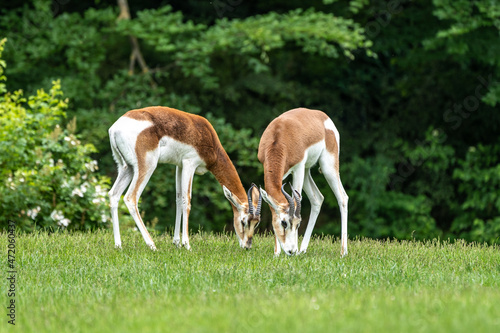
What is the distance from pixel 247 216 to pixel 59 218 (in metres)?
3.29

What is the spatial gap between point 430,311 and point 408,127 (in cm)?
1349

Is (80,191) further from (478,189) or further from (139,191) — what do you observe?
(478,189)

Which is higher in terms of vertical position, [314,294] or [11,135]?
[314,294]

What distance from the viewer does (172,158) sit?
8.49 metres

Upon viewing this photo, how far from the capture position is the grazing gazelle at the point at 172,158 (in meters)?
8.05

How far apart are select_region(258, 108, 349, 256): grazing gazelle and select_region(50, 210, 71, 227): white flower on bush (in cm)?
351

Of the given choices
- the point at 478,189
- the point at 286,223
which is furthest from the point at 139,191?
the point at 478,189

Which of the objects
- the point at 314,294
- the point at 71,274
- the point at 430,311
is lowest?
the point at 71,274

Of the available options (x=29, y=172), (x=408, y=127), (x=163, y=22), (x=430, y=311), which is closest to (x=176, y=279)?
(x=430, y=311)

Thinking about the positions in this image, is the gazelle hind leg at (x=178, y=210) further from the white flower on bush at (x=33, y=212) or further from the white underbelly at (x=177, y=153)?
the white flower on bush at (x=33, y=212)

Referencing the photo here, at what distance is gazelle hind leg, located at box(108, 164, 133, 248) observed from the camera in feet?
26.4

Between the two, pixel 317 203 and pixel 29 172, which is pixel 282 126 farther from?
pixel 29 172

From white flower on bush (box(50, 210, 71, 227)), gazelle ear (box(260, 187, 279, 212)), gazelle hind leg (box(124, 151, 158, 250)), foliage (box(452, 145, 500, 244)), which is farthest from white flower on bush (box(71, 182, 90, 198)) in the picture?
foliage (box(452, 145, 500, 244))

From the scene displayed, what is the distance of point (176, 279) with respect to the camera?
6145mm
